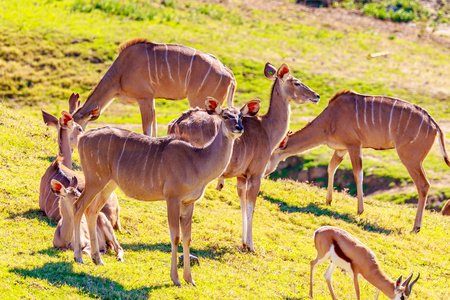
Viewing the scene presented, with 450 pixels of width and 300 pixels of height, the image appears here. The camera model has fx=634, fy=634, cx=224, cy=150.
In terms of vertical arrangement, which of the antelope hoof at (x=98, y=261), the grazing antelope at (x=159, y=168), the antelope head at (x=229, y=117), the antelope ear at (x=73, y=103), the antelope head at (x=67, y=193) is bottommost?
the antelope hoof at (x=98, y=261)

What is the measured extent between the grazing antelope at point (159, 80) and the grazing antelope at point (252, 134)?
2364 mm

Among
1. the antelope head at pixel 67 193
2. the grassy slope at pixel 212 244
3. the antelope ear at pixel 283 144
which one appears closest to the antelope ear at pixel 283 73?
the grassy slope at pixel 212 244

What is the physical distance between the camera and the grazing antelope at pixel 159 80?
1337 centimetres

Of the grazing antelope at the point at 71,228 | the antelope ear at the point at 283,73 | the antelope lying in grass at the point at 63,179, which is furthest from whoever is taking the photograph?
the antelope ear at the point at 283,73

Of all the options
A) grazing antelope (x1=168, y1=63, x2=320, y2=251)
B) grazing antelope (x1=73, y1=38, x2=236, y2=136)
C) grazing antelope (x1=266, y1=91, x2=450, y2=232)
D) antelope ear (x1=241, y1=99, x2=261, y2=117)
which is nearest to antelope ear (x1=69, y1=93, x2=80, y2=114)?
grazing antelope (x1=73, y1=38, x2=236, y2=136)

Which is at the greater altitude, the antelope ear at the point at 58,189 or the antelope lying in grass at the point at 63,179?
the antelope ear at the point at 58,189

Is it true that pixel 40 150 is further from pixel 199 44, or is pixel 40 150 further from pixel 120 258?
pixel 199 44

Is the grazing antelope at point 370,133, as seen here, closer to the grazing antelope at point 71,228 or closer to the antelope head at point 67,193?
the grazing antelope at point 71,228

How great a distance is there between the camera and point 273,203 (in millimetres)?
13312

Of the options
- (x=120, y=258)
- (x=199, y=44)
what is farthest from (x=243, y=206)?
(x=199, y=44)

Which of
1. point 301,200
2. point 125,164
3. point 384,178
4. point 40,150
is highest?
point 125,164

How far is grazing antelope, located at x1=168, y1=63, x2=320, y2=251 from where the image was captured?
33.2 feet

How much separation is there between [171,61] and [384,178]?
26.5ft

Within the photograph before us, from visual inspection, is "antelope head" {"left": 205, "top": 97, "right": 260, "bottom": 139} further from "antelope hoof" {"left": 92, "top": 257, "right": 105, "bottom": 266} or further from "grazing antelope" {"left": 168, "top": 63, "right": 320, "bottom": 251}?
"antelope hoof" {"left": 92, "top": 257, "right": 105, "bottom": 266}
